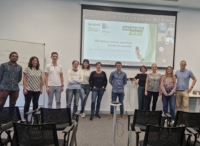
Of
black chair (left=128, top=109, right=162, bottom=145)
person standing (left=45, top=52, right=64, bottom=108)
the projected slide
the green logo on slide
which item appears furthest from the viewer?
the green logo on slide

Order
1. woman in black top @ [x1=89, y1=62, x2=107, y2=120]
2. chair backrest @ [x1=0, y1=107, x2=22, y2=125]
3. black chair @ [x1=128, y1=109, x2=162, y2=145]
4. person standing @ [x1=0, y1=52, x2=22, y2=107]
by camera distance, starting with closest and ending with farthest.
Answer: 1. chair backrest @ [x1=0, y1=107, x2=22, y2=125]
2. black chair @ [x1=128, y1=109, x2=162, y2=145]
3. person standing @ [x1=0, y1=52, x2=22, y2=107]
4. woman in black top @ [x1=89, y1=62, x2=107, y2=120]

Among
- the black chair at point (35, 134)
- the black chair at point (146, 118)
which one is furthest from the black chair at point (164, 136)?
the black chair at point (35, 134)

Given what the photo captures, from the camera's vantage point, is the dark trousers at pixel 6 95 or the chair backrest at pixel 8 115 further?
the dark trousers at pixel 6 95

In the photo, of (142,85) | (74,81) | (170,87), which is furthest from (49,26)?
(170,87)

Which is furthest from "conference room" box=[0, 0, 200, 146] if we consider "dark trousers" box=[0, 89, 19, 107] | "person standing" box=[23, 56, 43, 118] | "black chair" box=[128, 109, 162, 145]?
"black chair" box=[128, 109, 162, 145]

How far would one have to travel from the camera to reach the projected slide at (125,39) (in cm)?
521

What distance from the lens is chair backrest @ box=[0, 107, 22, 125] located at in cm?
229

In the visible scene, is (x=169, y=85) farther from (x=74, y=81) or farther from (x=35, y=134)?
(x=35, y=134)

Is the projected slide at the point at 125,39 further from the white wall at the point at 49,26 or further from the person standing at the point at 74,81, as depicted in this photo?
the person standing at the point at 74,81

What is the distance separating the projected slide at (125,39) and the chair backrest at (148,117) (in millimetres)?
2830

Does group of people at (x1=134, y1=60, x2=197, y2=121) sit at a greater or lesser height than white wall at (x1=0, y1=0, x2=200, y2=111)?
lesser

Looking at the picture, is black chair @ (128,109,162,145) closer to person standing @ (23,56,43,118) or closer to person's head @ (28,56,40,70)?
person standing @ (23,56,43,118)

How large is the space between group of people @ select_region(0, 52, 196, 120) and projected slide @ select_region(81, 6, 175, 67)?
0.58 meters

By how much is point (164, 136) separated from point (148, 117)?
69cm
